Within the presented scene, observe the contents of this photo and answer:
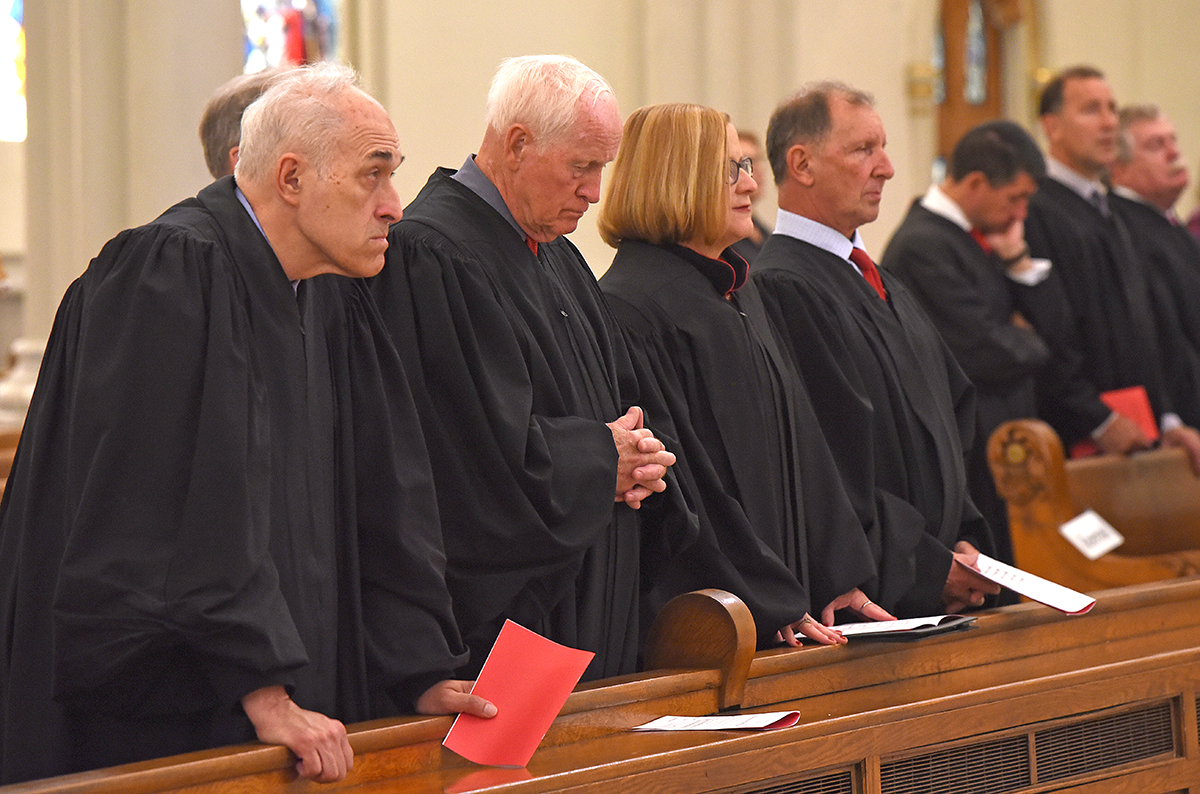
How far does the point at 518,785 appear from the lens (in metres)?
2.27

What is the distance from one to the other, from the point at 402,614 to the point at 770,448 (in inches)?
50.1

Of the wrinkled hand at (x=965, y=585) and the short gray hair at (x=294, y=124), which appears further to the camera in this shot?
the wrinkled hand at (x=965, y=585)

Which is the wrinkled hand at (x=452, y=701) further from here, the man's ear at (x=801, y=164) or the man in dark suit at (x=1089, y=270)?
the man in dark suit at (x=1089, y=270)

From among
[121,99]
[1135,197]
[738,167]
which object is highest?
[121,99]

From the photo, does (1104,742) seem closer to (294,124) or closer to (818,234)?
(818,234)

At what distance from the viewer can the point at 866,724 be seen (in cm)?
269

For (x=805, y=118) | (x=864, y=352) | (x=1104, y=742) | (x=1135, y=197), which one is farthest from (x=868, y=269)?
(x=1135, y=197)

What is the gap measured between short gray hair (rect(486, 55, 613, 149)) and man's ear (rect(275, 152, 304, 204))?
769 mm

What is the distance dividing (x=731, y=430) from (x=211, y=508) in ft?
5.08

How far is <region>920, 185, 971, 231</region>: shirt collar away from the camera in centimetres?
591

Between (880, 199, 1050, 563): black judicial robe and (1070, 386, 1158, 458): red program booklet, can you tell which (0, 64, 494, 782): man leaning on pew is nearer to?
(880, 199, 1050, 563): black judicial robe

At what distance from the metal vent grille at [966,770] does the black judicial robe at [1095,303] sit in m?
3.47

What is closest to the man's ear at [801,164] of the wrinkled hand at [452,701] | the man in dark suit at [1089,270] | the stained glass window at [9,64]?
the wrinkled hand at [452,701]

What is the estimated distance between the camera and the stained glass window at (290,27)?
9398 millimetres
